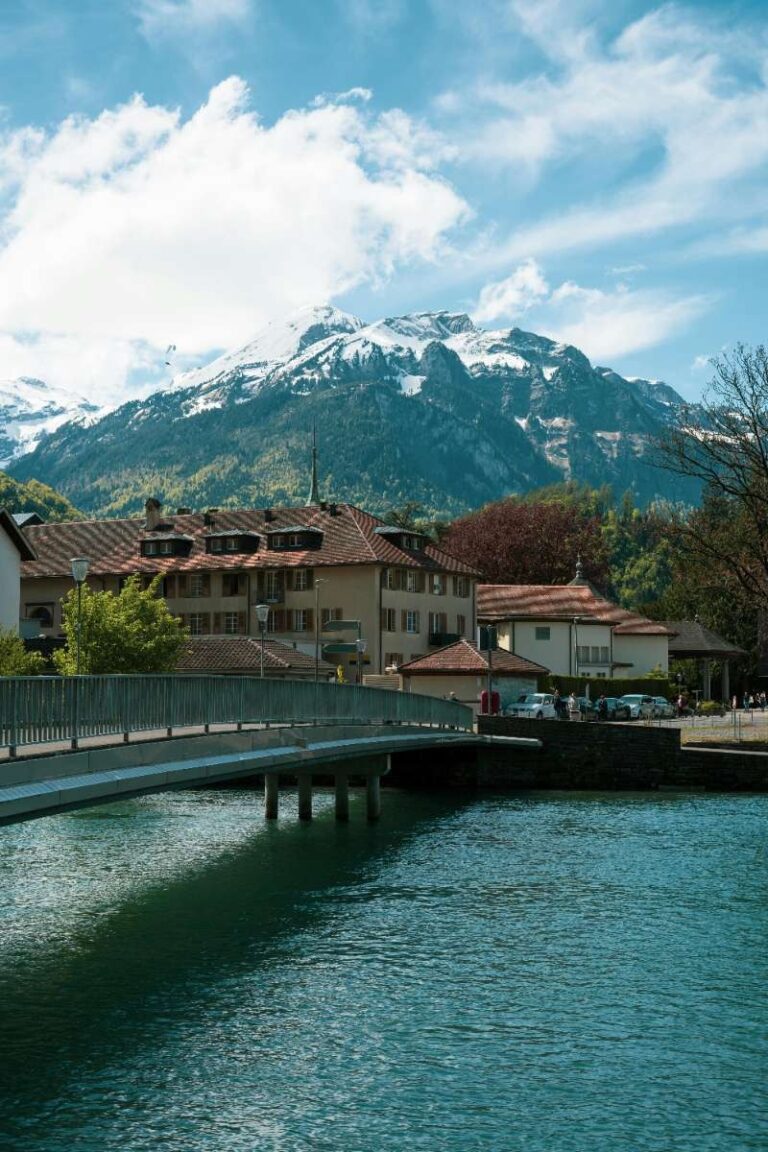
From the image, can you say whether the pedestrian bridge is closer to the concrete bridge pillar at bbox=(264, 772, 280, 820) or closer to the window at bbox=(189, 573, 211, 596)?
the concrete bridge pillar at bbox=(264, 772, 280, 820)

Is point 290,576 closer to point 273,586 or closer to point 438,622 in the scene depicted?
point 273,586

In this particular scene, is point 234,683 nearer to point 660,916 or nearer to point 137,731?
point 137,731

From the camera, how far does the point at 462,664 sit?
70.5 m

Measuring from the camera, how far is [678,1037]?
18.7 m

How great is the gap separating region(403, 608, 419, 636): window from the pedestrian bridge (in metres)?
45.0

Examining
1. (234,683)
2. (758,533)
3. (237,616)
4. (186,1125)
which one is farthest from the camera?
(237,616)

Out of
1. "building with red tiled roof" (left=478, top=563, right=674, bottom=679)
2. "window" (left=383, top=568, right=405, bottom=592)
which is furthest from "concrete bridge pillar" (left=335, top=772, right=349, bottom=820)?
"building with red tiled roof" (left=478, top=563, right=674, bottom=679)

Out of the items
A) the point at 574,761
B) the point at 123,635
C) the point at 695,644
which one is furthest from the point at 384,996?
the point at 695,644

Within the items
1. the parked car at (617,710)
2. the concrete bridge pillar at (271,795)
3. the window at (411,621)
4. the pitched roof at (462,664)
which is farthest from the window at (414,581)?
the concrete bridge pillar at (271,795)

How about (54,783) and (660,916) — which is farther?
(660,916)

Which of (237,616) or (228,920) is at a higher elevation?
(237,616)

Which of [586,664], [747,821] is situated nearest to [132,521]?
[586,664]

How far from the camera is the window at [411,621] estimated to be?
87.4m

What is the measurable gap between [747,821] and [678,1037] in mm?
26150
